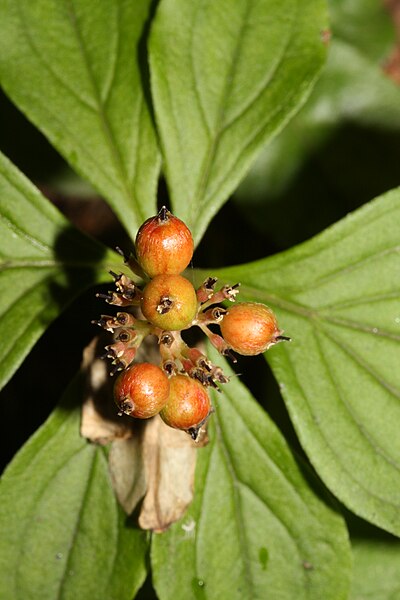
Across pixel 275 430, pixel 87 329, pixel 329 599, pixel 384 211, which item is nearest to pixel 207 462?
pixel 275 430

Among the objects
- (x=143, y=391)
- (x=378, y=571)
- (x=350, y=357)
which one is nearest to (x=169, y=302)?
(x=143, y=391)

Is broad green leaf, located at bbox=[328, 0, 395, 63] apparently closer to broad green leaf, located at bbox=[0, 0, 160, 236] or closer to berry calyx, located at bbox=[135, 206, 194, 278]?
broad green leaf, located at bbox=[0, 0, 160, 236]

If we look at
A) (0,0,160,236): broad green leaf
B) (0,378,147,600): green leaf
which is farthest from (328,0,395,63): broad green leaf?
(0,378,147,600): green leaf

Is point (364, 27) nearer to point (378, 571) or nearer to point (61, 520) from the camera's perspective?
point (378, 571)

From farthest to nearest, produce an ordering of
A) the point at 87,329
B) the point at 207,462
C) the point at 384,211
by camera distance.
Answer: the point at 87,329, the point at 207,462, the point at 384,211

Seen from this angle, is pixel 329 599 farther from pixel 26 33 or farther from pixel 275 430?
pixel 26 33

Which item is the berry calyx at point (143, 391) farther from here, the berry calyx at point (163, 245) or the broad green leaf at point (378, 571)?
the broad green leaf at point (378, 571)

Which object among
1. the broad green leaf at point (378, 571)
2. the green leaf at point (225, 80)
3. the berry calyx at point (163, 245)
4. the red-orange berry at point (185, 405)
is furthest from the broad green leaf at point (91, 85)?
the broad green leaf at point (378, 571)
